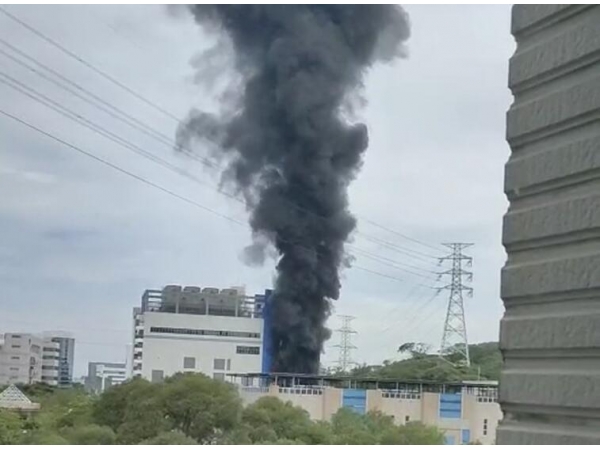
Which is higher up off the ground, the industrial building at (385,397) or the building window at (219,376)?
the building window at (219,376)

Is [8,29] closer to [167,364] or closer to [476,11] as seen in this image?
[167,364]

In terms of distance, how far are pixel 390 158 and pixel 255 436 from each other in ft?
2.94

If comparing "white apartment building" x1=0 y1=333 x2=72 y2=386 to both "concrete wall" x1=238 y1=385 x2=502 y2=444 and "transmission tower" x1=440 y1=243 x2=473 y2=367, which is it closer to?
"concrete wall" x1=238 y1=385 x2=502 y2=444

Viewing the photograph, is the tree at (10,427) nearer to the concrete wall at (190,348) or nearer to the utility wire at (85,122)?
the concrete wall at (190,348)

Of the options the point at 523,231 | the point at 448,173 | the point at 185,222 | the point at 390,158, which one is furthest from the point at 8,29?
the point at 523,231

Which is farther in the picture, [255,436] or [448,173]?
[448,173]

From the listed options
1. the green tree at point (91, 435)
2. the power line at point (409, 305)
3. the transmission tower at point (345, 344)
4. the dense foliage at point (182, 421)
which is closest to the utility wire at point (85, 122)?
the power line at point (409, 305)

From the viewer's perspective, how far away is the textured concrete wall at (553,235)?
48cm

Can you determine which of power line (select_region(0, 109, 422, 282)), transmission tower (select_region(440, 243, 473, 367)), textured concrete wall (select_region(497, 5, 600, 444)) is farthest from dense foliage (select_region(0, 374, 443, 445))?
textured concrete wall (select_region(497, 5, 600, 444))

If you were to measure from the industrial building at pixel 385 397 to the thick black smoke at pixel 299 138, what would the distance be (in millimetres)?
64

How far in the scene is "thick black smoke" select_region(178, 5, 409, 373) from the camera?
242cm

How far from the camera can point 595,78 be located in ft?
1.62

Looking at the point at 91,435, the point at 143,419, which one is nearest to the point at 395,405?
the point at 143,419

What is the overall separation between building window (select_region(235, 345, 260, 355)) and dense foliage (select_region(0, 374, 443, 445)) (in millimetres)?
142
